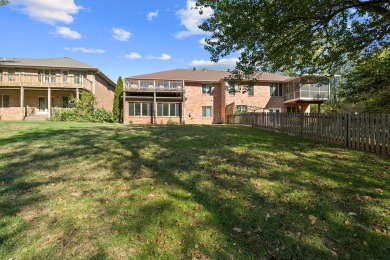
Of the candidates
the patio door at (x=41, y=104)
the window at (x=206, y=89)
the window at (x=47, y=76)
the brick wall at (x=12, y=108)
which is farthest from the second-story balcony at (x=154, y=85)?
the brick wall at (x=12, y=108)

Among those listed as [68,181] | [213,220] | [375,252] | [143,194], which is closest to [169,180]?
[143,194]

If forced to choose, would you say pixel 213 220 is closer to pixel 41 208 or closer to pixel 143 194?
pixel 143 194

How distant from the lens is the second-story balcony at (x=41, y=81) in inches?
942

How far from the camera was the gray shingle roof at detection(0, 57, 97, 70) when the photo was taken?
25141 millimetres

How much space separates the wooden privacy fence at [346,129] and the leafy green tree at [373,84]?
3.91m

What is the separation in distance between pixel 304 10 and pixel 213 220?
25.8ft

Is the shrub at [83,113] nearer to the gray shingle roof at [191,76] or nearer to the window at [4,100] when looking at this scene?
the gray shingle roof at [191,76]

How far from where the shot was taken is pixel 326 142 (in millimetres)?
9648

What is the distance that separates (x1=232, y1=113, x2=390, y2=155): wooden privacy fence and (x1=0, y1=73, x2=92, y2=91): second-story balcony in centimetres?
2041

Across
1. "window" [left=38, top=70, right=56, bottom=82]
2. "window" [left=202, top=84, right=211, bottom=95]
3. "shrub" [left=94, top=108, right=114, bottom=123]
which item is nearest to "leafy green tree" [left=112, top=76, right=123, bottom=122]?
"shrub" [left=94, top=108, right=114, bottom=123]

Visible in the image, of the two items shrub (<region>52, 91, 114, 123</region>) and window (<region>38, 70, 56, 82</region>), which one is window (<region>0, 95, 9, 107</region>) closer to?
window (<region>38, 70, 56, 82</region>)

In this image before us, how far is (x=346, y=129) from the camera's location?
873 centimetres

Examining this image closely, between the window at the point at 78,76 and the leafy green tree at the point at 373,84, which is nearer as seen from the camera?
the leafy green tree at the point at 373,84

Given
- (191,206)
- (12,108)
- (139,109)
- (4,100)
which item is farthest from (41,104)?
(191,206)
